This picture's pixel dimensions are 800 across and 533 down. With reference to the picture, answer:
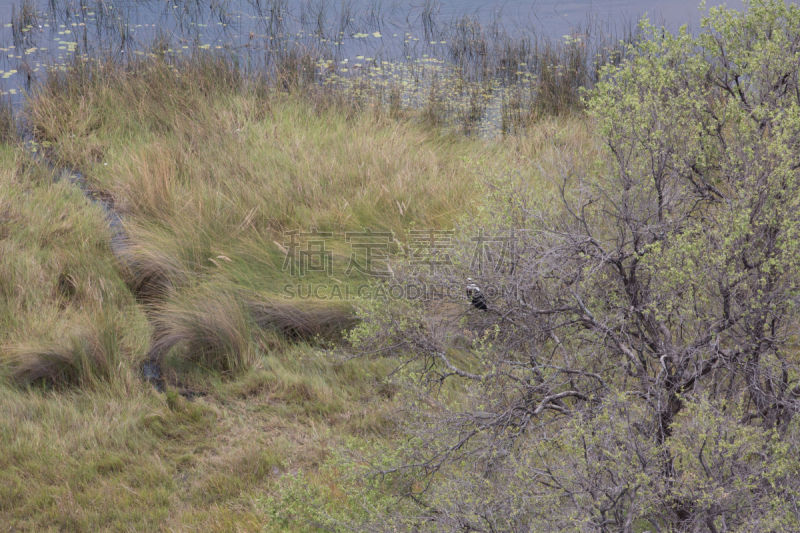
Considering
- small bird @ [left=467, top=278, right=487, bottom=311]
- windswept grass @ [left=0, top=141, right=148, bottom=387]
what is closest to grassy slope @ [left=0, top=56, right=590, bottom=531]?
windswept grass @ [left=0, top=141, right=148, bottom=387]

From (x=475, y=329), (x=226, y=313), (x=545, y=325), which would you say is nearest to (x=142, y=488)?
(x=226, y=313)

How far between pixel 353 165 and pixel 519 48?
5.32 m

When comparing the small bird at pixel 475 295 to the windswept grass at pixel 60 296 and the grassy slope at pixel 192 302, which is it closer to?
the grassy slope at pixel 192 302

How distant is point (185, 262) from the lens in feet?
14.3

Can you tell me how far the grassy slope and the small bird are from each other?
558 mm

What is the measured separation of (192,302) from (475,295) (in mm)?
2024

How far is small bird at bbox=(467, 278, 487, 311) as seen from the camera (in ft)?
9.05

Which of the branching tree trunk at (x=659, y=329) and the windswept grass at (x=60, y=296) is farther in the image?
Answer: the windswept grass at (x=60, y=296)

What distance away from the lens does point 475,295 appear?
9.05 feet

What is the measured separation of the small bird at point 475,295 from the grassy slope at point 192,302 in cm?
56

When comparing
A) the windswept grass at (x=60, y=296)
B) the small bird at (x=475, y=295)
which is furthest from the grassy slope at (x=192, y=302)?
the small bird at (x=475, y=295)

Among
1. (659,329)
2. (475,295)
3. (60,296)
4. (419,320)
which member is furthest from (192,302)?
(659,329)

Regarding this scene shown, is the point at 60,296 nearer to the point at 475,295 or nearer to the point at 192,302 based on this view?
the point at 192,302

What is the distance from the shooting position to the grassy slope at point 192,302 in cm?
293
